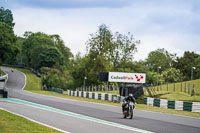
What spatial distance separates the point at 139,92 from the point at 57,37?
98.8 m

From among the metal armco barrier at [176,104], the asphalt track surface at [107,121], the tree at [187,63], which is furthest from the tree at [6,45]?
the asphalt track surface at [107,121]

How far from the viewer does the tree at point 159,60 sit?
12799cm

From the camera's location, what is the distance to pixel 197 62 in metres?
98.5

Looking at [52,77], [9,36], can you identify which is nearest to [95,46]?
[52,77]

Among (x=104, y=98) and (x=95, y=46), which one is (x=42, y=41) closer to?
(x=95, y=46)

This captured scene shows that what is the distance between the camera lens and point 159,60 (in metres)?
128

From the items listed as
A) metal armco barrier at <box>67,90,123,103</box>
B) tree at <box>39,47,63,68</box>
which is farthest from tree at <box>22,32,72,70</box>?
metal armco barrier at <box>67,90,123,103</box>

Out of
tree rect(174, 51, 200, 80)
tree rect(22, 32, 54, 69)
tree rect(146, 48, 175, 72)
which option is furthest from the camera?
tree rect(146, 48, 175, 72)

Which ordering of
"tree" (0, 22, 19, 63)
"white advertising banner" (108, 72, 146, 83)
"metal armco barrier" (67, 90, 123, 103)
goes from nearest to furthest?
"metal armco barrier" (67, 90, 123, 103)
"white advertising banner" (108, 72, 146, 83)
"tree" (0, 22, 19, 63)

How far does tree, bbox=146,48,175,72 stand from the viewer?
127994 millimetres

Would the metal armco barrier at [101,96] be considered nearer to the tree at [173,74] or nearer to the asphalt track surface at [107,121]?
the asphalt track surface at [107,121]

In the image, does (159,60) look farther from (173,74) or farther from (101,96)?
(101,96)

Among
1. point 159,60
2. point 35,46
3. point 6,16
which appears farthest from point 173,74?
point 6,16

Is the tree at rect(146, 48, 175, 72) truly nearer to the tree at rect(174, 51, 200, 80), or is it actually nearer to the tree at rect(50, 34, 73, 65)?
the tree at rect(174, 51, 200, 80)
